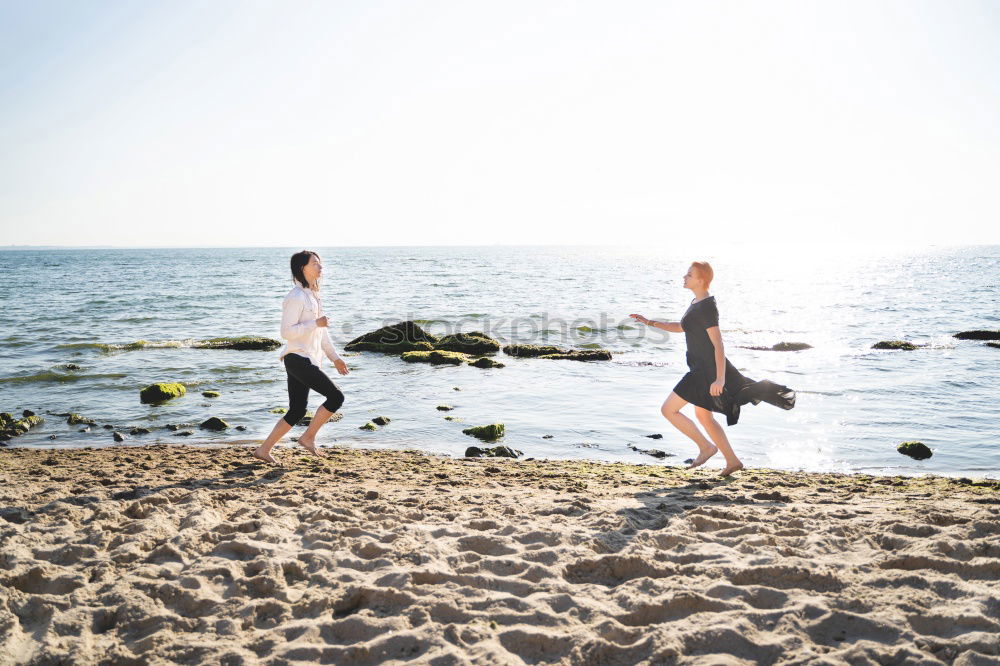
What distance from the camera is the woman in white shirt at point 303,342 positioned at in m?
6.64

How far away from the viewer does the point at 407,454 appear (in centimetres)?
830

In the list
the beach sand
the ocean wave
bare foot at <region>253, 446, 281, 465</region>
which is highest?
the beach sand

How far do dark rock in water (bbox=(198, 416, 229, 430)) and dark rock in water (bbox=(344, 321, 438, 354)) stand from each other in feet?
26.1

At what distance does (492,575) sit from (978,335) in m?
23.3

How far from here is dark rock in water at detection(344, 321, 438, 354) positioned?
1783 cm

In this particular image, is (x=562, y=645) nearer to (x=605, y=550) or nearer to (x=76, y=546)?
(x=605, y=550)

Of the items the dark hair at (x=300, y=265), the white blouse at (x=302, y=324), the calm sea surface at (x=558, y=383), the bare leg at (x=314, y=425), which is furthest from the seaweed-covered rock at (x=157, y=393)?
the dark hair at (x=300, y=265)

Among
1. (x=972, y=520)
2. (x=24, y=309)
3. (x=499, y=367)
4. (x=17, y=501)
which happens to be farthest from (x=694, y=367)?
(x=24, y=309)

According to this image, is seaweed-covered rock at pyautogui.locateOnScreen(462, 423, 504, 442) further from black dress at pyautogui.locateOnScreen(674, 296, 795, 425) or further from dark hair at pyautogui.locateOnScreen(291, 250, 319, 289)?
dark hair at pyautogui.locateOnScreen(291, 250, 319, 289)

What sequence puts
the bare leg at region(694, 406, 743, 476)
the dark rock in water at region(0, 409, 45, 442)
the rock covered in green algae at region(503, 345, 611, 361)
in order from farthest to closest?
the rock covered in green algae at region(503, 345, 611, 361) < the dark rock in water at region(0, 409, 45, 442) < the bare leg at region(694, 406, 743, 476)

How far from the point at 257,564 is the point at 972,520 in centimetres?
513

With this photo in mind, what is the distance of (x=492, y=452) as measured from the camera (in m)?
8.34

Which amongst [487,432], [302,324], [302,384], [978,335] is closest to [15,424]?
[302,384]

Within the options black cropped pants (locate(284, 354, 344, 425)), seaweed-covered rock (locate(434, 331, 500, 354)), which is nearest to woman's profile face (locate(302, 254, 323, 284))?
black cropped pants (locate(284, 354, 344, 425))
